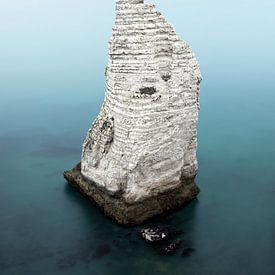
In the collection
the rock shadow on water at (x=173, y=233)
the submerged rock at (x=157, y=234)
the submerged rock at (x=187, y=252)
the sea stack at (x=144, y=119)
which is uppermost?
the sea stack at (x=144, y=119)

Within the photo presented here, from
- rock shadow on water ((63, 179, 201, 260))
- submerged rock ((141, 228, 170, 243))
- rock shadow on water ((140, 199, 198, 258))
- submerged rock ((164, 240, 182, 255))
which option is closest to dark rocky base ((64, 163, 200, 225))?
rock shadow on water ((63, 179, 201, 260))

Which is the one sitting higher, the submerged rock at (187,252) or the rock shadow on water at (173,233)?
the rock shadow on water at (173,233)

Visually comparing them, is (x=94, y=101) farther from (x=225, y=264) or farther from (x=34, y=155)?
(x=225, y=264)

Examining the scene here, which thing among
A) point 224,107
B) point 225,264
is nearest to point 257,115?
point 224,107

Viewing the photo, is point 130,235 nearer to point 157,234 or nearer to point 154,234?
point 154,234

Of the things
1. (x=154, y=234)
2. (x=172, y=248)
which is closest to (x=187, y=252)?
(x=172, y=248)

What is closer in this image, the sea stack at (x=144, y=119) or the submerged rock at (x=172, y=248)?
the submerged rock at (x=172, y=248)

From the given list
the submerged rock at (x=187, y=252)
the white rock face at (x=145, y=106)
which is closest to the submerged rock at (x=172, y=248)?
the submerged rock at (x=187, y=252)

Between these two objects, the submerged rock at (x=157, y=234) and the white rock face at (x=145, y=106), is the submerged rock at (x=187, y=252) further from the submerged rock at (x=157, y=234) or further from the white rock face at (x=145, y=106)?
the white rock face at (x=145, y=106)
